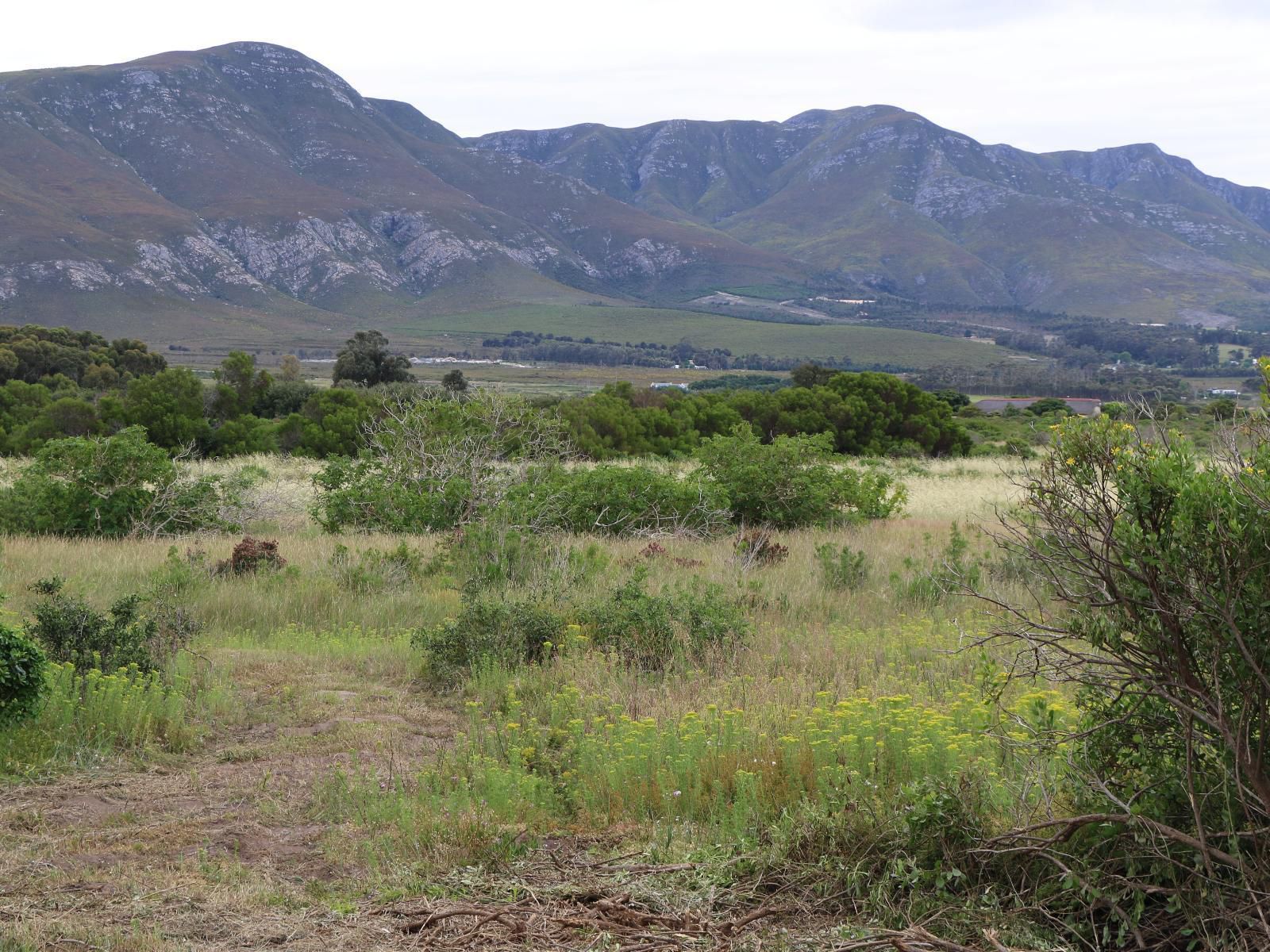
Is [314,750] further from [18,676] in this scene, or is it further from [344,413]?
[344,413]

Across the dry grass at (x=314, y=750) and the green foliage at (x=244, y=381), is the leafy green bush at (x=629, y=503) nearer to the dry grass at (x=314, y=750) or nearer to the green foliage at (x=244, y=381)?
the dry grass at (x=314, y=750)

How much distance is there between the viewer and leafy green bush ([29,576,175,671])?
7180mm

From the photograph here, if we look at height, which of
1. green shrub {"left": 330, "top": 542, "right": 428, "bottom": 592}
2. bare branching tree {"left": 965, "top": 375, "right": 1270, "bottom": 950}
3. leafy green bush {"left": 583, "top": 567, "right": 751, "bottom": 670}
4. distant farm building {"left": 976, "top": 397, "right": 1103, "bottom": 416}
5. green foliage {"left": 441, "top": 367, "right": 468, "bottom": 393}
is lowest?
distant farm building {"left": 976, "top": 397, "right": 1103, "bottom": 416}

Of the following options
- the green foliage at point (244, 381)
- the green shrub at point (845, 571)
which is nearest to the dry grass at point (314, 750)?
the green shrub at point (845, 571)

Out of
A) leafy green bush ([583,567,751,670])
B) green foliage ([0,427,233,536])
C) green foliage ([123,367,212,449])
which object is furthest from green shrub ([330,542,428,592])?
green foliage ([123,367,212,449])

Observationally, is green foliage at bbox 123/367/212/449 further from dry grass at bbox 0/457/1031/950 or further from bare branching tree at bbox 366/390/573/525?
dry grass at bbox 0/457/1031/950

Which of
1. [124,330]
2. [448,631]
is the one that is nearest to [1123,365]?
[124,330]

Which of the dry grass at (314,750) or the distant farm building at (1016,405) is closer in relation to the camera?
the dry grass at (314,750)

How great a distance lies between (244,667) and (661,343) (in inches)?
5579

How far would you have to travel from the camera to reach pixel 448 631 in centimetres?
810

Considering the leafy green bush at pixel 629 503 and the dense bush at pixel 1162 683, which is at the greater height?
the dense bush at pixel 1162 683

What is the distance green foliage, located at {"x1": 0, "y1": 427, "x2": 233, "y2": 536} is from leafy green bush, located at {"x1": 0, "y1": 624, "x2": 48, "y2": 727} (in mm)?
10199

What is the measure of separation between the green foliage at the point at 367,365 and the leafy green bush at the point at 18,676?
40417mm

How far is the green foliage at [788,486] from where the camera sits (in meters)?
17.2
